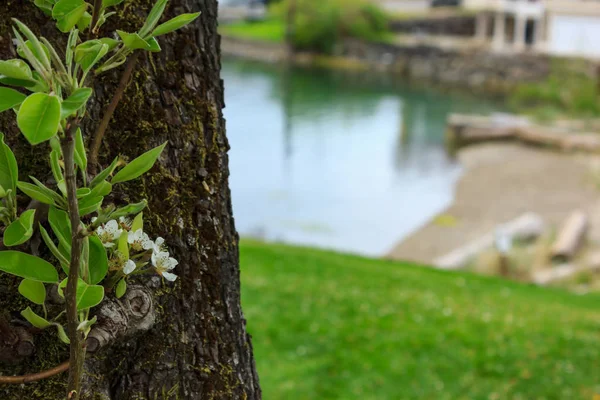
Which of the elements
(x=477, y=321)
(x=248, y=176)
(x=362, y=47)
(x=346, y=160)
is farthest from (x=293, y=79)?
(x=477, y=321)

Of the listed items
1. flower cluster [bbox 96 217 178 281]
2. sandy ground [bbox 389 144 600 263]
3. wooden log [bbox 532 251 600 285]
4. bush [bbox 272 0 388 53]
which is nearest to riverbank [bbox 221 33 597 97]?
bush [bbox 272 0 388 53]

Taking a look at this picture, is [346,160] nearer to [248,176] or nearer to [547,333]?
[248,176]

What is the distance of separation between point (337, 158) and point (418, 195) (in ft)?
10.9

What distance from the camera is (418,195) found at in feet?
56.8

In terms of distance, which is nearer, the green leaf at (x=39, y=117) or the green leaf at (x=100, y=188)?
the green leaf at (x=39, y=117)

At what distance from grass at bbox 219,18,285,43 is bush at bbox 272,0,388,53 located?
1.67m

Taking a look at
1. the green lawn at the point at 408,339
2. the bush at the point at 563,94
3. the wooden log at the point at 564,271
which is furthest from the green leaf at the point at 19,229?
the bush at the point at 563,94

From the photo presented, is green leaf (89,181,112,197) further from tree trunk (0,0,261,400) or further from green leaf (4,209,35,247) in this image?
tree trunk (0,0,261,400)

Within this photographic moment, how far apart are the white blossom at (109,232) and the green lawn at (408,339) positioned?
3.71 m

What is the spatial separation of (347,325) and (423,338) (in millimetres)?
609

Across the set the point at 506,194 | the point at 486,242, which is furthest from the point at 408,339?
the point at 506,194

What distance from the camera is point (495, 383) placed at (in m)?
4.76

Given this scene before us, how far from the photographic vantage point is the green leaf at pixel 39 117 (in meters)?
0.66

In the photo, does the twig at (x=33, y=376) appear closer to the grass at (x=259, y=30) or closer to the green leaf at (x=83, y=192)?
the green leaf at (x=83, y=192)
